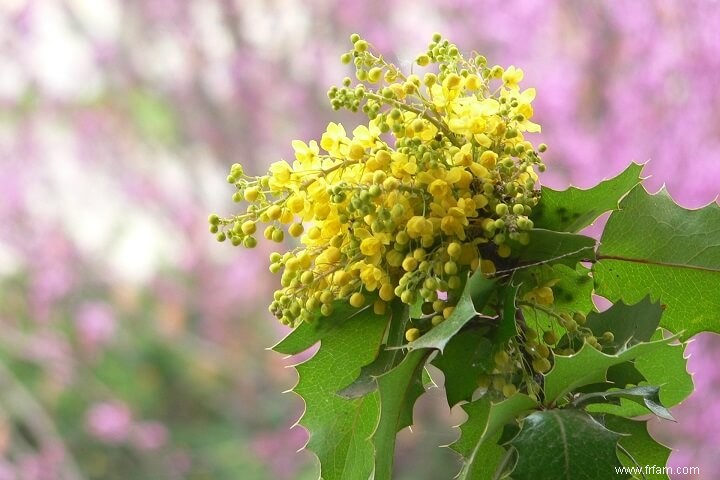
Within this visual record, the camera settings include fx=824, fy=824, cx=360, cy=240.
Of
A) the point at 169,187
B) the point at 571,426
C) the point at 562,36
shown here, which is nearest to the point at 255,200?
the point at 571,426

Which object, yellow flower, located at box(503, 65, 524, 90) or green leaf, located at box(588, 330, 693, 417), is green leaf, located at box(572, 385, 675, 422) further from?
yellow flower, located at box(503, 65, 524, 90)

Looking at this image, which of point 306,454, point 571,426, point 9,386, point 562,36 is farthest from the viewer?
point 306,454

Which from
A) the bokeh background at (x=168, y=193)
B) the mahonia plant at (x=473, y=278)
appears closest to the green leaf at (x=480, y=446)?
the mahonia plant at (x=473, y=278)

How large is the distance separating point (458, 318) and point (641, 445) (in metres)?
0.17

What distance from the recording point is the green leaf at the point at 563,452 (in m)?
0.39

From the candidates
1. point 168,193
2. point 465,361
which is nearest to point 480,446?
point 465,361

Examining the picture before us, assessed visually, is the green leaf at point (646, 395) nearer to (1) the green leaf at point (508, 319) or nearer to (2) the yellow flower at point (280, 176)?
(1) the green leaf at point (508, 319)

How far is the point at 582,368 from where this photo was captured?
0.40m

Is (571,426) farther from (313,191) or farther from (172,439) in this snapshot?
(172,439)

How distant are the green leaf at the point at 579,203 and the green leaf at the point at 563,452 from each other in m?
0.11

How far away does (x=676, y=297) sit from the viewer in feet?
1.56

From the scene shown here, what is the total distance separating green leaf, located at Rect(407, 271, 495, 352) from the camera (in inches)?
14.8

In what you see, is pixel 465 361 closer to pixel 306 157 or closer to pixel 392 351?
pixel 392 351

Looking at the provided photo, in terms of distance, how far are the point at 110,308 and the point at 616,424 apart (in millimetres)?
2435
